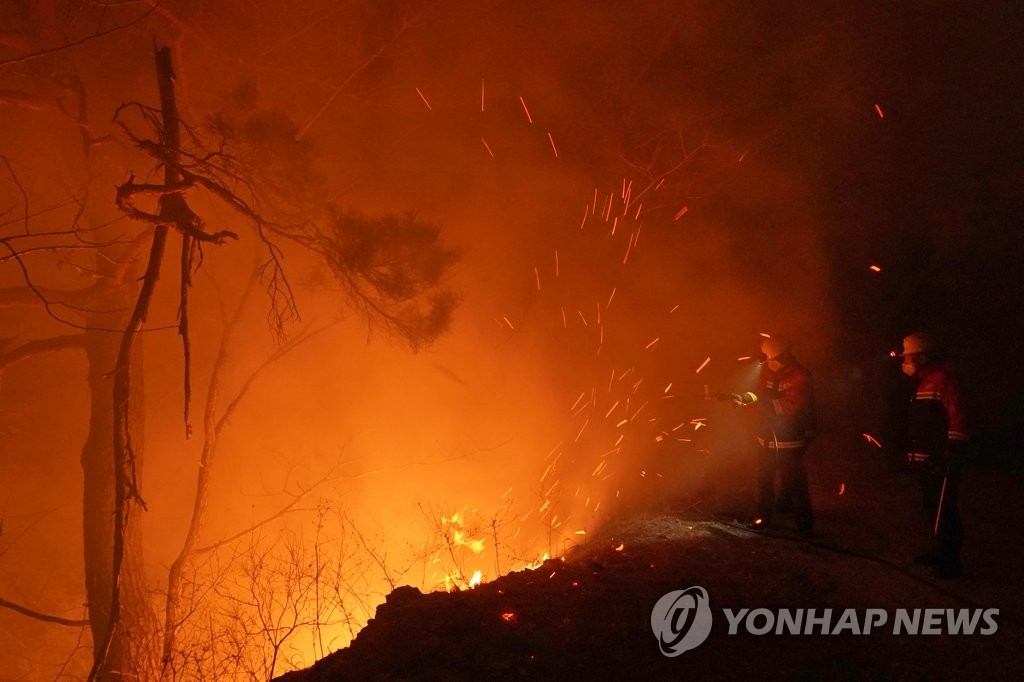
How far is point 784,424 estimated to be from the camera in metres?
6.31

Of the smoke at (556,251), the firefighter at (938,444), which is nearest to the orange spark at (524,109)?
the smoke at (556,251)

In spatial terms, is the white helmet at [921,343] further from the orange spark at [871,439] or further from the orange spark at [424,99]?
the orange spark at [424,99]

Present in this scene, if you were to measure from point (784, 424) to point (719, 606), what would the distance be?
2.30 metres

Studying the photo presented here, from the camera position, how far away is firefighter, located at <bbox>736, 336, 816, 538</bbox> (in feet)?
20.4

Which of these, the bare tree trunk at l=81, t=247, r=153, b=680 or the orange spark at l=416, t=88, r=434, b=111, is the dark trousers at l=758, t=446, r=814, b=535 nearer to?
the bare tree trunk at l=81, t=247, r=153, b=680

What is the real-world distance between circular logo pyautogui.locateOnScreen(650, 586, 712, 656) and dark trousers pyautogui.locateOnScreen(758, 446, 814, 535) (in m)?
1.91

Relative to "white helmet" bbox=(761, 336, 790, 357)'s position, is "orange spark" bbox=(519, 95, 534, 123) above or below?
above

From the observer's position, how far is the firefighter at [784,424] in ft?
20.4

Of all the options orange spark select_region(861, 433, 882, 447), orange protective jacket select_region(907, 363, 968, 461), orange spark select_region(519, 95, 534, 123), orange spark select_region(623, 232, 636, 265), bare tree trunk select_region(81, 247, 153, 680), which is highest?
orange spark select_region(519, 95, 534, 123)

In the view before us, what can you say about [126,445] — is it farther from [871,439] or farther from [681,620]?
[871,439]

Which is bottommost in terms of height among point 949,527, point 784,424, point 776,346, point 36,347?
point 949,527

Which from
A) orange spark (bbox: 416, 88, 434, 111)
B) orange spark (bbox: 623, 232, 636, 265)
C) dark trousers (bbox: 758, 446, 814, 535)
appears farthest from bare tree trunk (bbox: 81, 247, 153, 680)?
orange spark (bbox: 623, 232, 636, 265)

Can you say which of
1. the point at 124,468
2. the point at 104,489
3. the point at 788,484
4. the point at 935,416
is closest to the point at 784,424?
the point at 788,484

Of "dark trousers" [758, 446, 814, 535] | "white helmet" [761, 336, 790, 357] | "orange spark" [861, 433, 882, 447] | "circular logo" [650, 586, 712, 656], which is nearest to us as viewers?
"circular logo" [650, 586, 712, 656]
